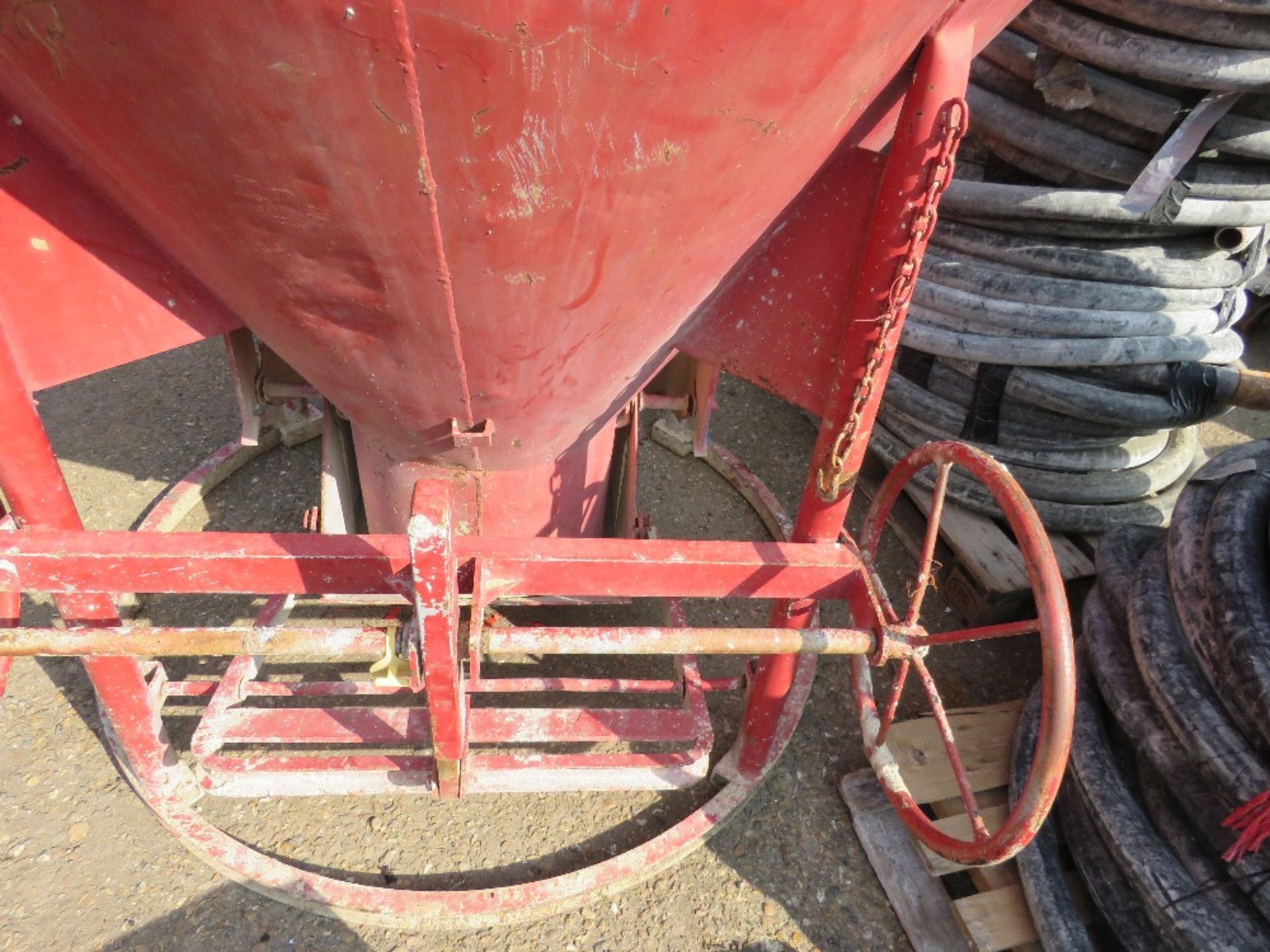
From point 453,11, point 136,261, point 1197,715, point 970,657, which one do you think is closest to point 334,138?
point 453,11

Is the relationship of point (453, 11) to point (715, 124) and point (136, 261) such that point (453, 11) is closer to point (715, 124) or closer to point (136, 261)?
point (715, 124)

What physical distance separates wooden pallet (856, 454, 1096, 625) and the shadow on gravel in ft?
6.67

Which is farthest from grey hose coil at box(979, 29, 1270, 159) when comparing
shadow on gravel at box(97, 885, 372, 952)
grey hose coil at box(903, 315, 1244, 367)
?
shadow on gravel at box(97, 885, 372, 952)

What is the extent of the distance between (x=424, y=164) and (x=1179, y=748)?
2.08 metres

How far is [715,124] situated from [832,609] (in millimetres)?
2145

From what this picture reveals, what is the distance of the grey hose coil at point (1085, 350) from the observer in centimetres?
262

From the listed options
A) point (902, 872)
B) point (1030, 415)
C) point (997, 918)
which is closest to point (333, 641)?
point (902, 872)

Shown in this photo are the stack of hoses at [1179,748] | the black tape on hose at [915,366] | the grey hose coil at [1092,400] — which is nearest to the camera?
the stack of hoses at [1179,748]

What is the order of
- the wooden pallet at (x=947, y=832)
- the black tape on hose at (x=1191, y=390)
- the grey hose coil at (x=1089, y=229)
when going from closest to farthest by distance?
1. the wooden pallet at (x=947, y=832)
2. the black tape on hose at (x=1191, y=390)
3. the grey hose coil at (x=1089, y=229)

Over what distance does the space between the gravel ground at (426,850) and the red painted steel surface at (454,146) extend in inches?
50.9

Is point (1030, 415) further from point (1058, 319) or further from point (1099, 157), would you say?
point (1099, 157)

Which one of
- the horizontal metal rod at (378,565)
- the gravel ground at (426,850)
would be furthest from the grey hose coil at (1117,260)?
the horizontal metal rod at (378,565)

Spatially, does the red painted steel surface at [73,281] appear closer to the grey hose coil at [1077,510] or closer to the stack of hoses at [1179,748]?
the stack of hoses at [1179,748]

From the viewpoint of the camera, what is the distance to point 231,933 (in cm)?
192
